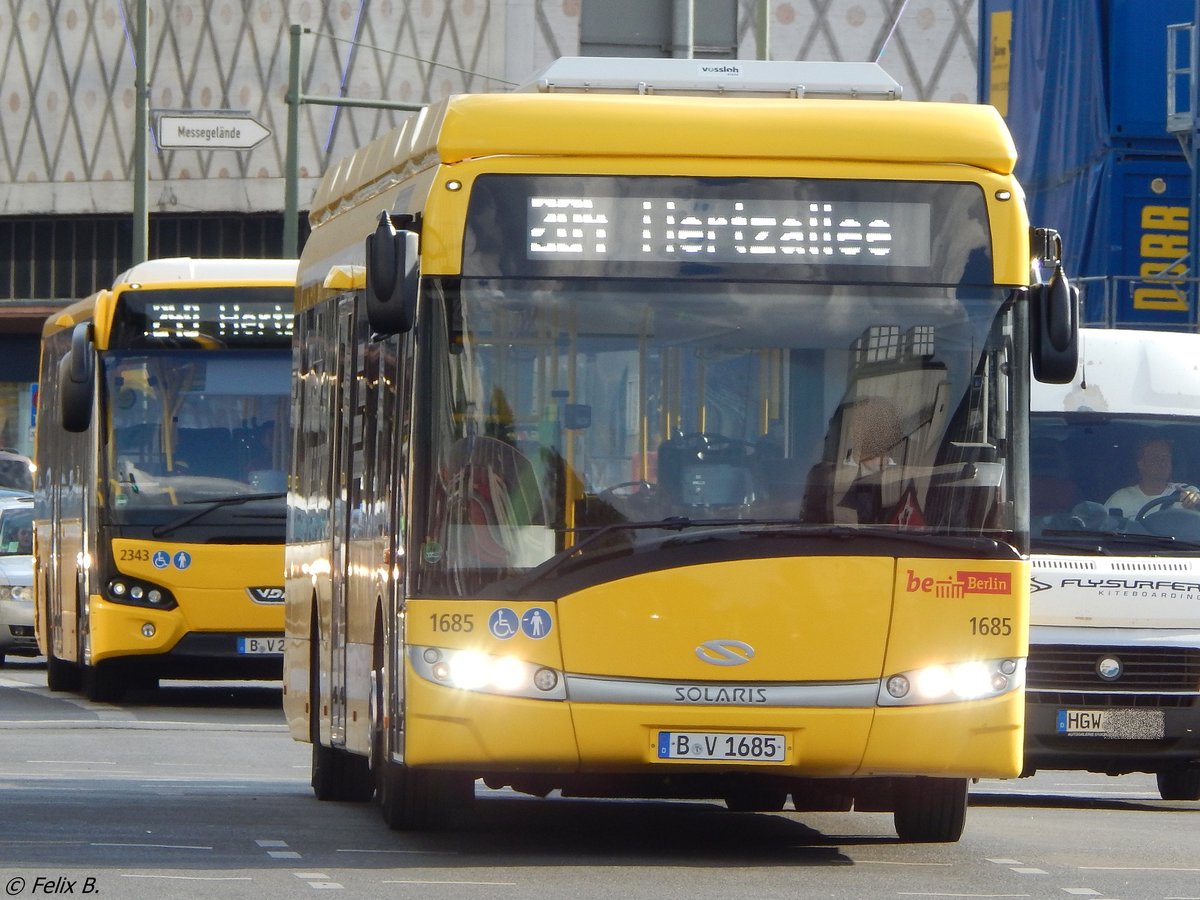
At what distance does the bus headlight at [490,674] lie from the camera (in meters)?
9.98

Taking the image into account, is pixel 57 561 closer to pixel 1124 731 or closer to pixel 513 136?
pixel 1124 731

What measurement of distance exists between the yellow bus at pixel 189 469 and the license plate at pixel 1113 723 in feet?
26.7

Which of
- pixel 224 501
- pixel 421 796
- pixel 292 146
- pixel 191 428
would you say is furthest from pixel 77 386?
pixel 292 146

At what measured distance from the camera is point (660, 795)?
1056cm

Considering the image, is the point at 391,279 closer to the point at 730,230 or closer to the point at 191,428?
the point at 730,230

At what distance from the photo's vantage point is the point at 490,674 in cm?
998

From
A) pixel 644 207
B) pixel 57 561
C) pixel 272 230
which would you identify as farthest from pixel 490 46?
pixel 644 207

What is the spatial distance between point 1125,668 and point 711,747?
168 inches

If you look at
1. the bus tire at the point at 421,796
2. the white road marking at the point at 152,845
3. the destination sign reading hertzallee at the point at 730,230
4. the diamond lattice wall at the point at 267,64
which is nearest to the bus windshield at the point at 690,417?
the destination sign reading hertzallee at the point at 730,230

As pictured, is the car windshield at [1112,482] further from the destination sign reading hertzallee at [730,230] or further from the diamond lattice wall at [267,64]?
the diamond lattice wall at [267,64]

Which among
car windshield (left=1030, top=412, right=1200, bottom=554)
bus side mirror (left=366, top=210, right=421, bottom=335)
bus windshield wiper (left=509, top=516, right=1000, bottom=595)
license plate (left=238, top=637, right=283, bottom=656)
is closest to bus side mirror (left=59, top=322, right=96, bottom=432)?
license plate (left=238, top=637, right=283, bottom=656)

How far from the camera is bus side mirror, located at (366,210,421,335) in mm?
9812

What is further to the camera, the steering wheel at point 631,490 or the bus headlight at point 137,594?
the bus headlight at point 137,594

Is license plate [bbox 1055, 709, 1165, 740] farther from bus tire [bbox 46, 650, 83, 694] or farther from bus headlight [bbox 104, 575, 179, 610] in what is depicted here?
bus tire [bbox 46, 650, 83, 694]
